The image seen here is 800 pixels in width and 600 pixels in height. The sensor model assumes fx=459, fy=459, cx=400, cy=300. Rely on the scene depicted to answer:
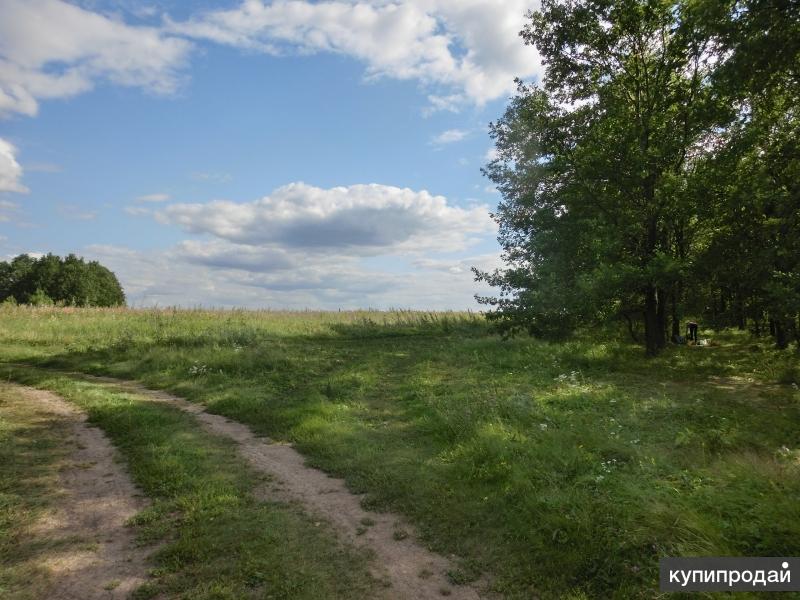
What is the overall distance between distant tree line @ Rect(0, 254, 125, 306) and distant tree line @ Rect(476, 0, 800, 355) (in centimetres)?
6448

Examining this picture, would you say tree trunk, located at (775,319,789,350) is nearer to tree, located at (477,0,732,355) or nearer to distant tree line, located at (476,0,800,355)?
distant tree line, located at (476,0,800,355)

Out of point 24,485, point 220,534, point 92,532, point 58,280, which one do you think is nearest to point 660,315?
point 220,534

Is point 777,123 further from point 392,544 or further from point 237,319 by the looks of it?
point 237,319

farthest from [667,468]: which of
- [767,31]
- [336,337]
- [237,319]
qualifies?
[237,319]

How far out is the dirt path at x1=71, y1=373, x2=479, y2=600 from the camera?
15.9 ft

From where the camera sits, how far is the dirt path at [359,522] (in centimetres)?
486

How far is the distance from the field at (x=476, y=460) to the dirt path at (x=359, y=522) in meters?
0.21

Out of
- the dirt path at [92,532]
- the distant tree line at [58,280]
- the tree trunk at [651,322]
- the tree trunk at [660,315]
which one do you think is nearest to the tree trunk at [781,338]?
the tree trunk at [660,315]

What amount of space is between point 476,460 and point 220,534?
4.04 meters

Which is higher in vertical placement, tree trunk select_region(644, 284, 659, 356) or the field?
tree trunk select_region(644, 284, 659, 356)

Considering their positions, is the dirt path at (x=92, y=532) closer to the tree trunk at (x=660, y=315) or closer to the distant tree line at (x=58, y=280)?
the tree trunk at (x=660, y=315)

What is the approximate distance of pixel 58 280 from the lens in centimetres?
6706

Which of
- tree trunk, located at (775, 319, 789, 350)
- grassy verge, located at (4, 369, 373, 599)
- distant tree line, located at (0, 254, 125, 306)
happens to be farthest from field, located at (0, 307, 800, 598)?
distant tree line, located at (0, 254, 125, 306)

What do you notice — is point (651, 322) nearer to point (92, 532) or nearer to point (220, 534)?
point (220, 534)
